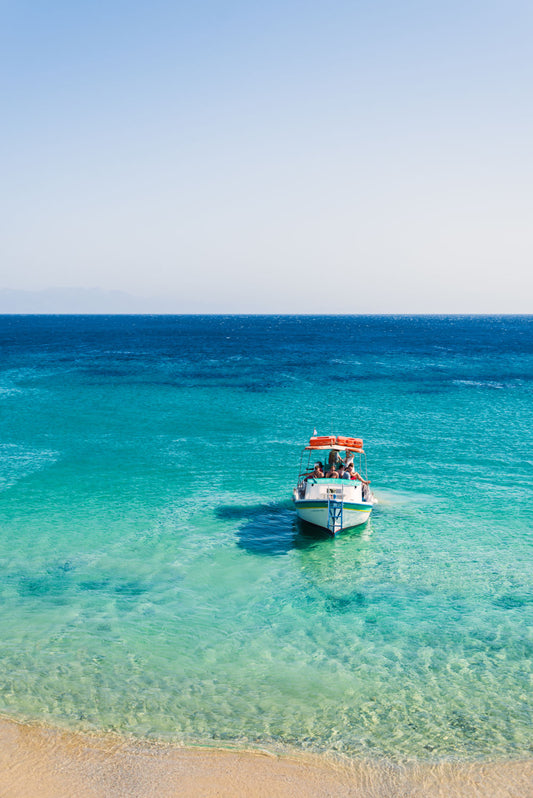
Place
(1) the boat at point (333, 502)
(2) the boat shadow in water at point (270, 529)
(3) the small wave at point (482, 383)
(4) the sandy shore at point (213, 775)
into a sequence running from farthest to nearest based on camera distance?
1. (3) the small wave at point (482, 383)
2. (1) the boat at point (333, 502)
3. (2) the boat shadow in water at point (270, 529)
4. (4) the sandy shore at point (213, 775)

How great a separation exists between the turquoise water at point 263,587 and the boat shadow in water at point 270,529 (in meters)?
0.10

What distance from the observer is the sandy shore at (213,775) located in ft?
32.8

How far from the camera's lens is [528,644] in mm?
14727

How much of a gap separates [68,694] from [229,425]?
27.4 meters

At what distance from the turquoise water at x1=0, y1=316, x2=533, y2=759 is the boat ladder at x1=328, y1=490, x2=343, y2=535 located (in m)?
0.59

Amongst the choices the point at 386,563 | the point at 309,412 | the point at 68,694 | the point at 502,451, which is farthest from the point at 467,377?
the point at 68,694

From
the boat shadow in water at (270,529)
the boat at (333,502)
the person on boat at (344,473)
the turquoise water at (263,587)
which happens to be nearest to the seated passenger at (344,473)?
the person on boat at (344,473)

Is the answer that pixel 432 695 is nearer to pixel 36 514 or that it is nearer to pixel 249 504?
pixel 249 504

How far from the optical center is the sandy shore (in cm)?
1001

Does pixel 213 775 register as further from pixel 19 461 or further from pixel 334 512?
pixel 19 461

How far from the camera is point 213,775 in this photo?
10.4 meters

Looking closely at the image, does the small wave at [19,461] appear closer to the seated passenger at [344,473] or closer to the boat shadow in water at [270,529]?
the boat shadow in water at [270,529]

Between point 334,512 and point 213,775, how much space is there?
11766 millimetres

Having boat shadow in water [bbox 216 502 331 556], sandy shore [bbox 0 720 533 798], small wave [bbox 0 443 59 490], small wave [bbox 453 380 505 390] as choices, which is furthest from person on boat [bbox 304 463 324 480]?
small wave [bbox 453 380 505 390]
